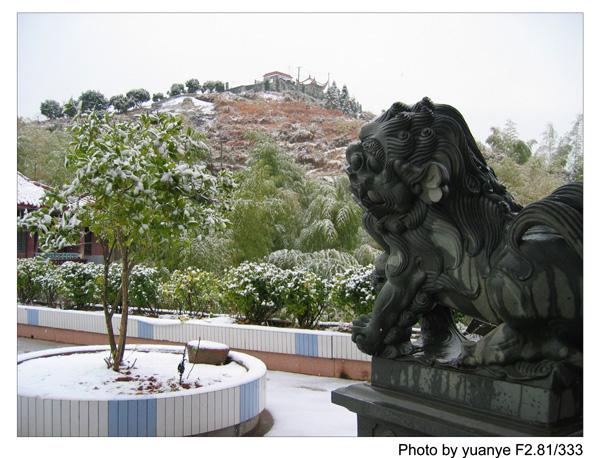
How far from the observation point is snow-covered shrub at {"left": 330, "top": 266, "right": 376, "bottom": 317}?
17.5 ft

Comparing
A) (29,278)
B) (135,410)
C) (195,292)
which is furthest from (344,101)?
(135,410)

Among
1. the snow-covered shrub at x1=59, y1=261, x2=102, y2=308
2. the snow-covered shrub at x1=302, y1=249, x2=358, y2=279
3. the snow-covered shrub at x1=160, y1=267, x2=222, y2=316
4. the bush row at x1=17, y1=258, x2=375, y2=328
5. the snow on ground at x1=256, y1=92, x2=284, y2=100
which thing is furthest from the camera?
the snow on ground at x1=256, y1=92, x2=284, y2=100

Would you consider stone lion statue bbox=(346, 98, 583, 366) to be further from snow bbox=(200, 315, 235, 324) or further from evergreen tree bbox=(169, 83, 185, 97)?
evergreen tree bbox=(169, 83, 185, 97)

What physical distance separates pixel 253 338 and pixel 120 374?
5.97ft

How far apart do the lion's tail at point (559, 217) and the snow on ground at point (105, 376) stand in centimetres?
235

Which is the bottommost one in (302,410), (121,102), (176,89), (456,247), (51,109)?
(302,410)

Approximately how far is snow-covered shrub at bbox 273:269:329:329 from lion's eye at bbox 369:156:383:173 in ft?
13.5

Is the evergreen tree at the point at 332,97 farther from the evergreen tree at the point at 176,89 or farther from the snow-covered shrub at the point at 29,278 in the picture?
the snow-covered shrub at the point at 29,278

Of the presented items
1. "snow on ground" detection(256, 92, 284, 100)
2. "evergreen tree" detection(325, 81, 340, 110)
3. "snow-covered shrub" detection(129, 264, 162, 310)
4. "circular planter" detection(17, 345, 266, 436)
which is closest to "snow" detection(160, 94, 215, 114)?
"snow on ground" detection(256, 92, 284, 100)

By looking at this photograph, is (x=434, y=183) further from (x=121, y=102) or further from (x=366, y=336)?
(x=121, y=102)

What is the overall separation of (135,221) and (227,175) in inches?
A: 34.3

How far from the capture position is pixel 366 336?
A: 1.71 m

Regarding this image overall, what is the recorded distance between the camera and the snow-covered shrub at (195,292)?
6.70 metres

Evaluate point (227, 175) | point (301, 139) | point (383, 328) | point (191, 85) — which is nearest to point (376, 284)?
point (383, 328)
